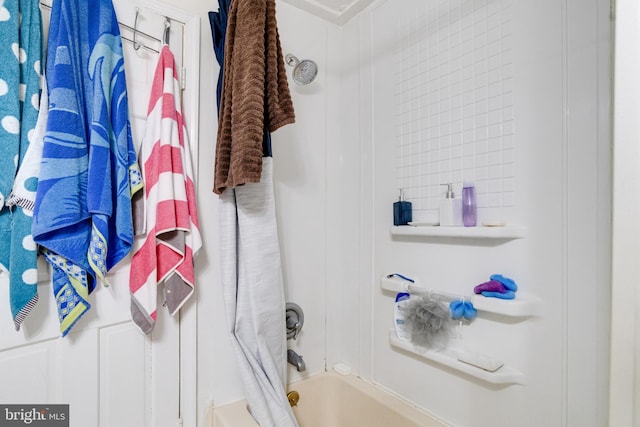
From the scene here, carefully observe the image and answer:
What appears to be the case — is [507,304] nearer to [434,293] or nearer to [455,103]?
[434,293]

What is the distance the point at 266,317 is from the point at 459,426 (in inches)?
32.2

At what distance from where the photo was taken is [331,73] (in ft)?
5.51

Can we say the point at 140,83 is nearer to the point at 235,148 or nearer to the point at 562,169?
the point at 235,148

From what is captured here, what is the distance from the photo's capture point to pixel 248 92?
1.00 meters

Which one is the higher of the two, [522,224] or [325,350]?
[522,224]

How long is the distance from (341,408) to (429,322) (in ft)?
2.30

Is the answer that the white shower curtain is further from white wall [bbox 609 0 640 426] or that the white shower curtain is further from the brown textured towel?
white wall [bbox 609 0 640 426]

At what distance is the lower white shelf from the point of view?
98 centimetres

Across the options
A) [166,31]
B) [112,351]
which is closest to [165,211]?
[112,351]

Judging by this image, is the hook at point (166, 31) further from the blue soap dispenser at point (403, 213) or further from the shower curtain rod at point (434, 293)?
the shower curtain rod at point (434, 293)

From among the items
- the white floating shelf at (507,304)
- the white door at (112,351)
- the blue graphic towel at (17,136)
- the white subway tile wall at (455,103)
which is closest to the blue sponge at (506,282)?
the white floating shelf at (507,304)

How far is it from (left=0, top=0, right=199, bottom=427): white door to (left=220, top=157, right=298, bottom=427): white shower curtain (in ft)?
0.87

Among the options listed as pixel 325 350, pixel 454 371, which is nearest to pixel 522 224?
pixel 454 371

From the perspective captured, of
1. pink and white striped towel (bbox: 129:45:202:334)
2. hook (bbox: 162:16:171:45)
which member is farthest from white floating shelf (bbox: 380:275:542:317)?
hook (bbox: 162:16:171:45)
